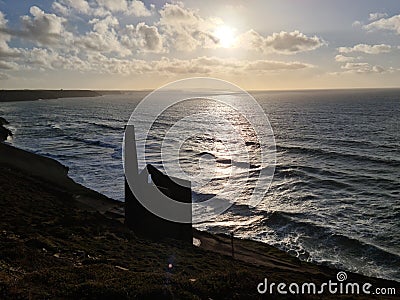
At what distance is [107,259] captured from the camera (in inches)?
536

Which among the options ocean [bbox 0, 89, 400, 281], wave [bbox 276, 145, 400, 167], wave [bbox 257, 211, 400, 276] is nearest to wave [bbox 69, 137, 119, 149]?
ocean [bbox 0, 89, 400, 281]

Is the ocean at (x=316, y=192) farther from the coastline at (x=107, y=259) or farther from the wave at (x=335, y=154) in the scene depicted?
the coastline at (x=107, y=259)

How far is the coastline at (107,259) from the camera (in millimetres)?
9534

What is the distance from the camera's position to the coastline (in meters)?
9.53

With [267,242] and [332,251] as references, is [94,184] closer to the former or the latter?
[267,242]

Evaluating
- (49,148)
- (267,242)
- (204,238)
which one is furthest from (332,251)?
(49,148)

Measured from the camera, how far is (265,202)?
97.3 ft

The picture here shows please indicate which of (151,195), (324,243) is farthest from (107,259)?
(324,243)

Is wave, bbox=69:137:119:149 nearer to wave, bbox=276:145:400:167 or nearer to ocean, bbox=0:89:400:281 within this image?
ocean, bbox=0:89:400:281

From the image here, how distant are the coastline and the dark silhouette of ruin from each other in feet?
2.96

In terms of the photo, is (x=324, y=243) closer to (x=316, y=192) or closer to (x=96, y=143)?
(x=316, y=192)

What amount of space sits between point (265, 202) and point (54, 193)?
1727 centimetres

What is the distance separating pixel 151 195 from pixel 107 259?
18.1 ft

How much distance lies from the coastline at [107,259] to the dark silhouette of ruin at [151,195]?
90cm
